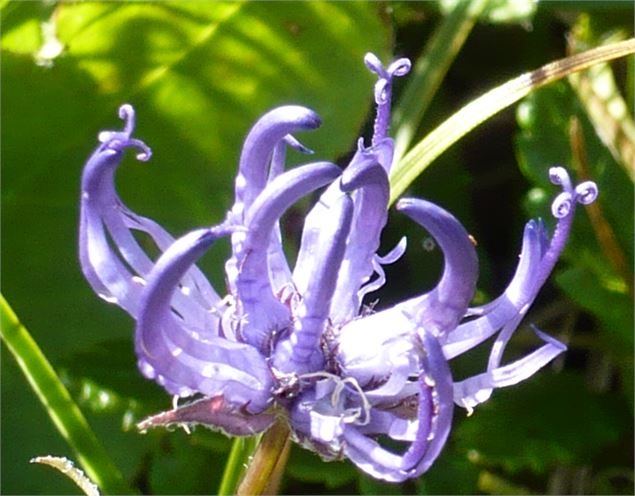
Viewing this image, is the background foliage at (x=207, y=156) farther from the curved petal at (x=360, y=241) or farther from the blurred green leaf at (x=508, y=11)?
the curved petal at (x=360, y=241)

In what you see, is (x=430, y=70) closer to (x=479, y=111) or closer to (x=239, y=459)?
(x=479, y=111)

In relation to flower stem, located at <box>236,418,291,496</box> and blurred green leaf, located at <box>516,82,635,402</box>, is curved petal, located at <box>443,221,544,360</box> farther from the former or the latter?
blurred green leaf, located at <box>516,82,635,402</box>

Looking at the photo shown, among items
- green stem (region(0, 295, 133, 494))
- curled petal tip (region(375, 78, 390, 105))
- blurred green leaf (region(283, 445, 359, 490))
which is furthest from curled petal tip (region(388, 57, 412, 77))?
blurred green leaf (region(283, 445, 359, 490))

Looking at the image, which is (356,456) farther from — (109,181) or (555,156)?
(555,156)

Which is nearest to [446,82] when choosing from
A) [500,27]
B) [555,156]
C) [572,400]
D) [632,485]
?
[500,27]

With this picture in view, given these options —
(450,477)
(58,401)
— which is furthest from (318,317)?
(450,477)
